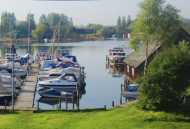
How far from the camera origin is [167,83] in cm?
2948

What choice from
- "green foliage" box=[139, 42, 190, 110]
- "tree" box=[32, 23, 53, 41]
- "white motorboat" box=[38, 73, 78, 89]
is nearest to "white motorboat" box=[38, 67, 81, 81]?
"white motorboat" box=[38, 73, 78, 89]

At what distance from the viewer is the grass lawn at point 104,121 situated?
83.1 ft

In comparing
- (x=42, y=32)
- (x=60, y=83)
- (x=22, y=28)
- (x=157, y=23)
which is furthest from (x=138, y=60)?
(x=22, y=28)

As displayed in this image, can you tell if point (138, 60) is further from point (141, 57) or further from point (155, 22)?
point (155, 22)

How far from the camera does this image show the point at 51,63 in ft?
244

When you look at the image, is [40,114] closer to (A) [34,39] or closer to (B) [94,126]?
(B) [94,126]

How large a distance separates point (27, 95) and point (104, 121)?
2102cm

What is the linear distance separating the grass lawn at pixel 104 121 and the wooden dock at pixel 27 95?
5936mm

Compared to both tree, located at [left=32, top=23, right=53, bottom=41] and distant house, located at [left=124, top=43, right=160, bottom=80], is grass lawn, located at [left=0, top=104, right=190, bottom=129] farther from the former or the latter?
tree, located at [left=32, top=23, right=53, bottom=41]

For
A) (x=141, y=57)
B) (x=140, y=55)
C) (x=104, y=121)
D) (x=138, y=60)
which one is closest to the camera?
(x=104, y=121)

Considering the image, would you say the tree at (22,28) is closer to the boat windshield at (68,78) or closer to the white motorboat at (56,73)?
the white motorboat at (56,73)

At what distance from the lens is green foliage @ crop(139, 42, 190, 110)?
2881 centimetres

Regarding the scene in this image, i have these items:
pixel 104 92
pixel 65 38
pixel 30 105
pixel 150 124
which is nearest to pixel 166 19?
pixel 104 92

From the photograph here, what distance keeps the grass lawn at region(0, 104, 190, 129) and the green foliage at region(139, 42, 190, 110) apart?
1081 mm
